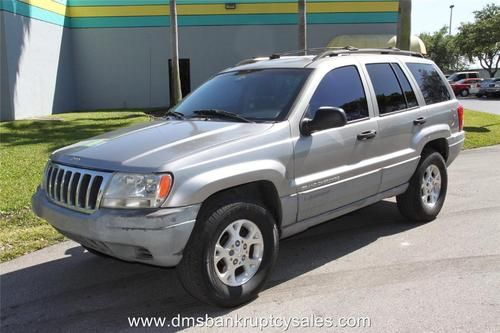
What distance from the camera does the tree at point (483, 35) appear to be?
49106 mm

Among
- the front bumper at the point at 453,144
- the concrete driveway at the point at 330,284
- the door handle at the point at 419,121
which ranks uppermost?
the door handle at the point at 419,121

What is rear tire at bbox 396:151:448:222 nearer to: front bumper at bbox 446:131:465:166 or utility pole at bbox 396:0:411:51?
front bumper at bbox 446:131:465:166

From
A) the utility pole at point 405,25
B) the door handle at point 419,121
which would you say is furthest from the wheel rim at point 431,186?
the utility pole at point 405,25

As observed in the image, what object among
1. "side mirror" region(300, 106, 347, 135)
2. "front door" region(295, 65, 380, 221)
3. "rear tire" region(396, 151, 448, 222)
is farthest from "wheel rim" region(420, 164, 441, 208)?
"side mirror" region(300, 106, 347, 135)

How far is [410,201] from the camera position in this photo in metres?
5.86

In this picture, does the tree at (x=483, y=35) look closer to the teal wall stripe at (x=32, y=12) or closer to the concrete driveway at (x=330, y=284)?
the teal wall stripe at (x=32, y=12)

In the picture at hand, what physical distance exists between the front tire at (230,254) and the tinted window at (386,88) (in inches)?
78.7

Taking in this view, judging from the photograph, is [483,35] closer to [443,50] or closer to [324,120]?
[443,50]

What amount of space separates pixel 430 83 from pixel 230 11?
18933mm

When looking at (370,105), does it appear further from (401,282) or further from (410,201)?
(401,282)

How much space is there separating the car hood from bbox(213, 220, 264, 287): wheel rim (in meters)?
0.67

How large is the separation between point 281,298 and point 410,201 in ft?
7.86

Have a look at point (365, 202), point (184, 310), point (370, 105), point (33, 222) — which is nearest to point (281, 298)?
point (184, 310)

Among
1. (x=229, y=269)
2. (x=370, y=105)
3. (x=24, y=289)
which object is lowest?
(x=24, y=289)
